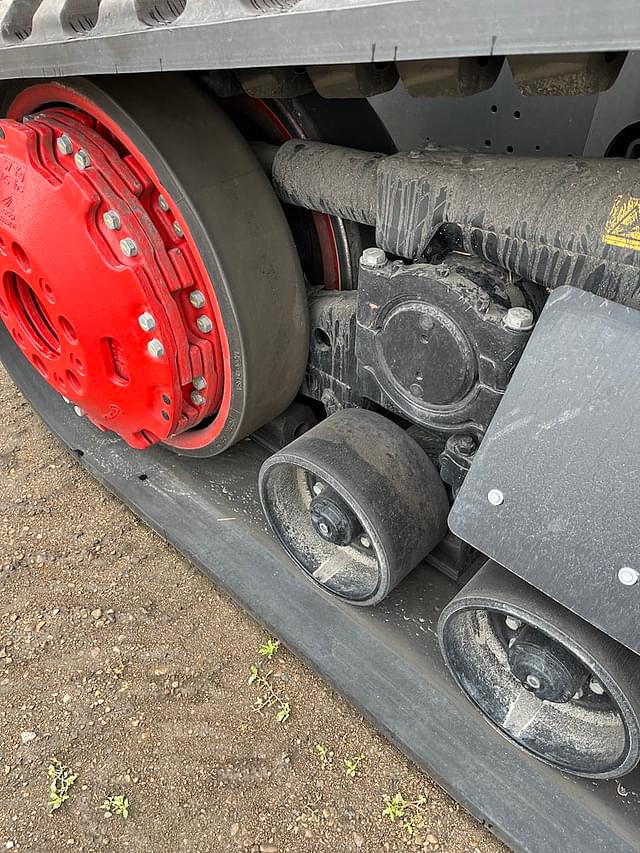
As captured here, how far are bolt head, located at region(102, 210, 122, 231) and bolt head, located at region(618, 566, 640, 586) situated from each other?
2.85ft

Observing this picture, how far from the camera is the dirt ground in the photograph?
111 centimetres

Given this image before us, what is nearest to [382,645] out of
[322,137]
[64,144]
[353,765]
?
[353,765]

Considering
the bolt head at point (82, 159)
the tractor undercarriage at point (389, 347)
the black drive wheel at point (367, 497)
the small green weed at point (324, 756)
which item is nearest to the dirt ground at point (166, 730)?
the small green weed at point (324, 756)

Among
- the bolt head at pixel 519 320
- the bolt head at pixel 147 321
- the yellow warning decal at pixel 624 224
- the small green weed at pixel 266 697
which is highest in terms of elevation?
the yellow warning decal at pixel 624 224

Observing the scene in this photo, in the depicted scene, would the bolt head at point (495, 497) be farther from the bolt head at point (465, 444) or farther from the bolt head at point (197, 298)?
the bolt head at point (197, 298)

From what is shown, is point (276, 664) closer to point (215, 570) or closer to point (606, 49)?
point (215, 570)

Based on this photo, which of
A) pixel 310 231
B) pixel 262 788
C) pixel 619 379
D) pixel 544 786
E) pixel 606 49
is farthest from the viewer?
pixel 310 231

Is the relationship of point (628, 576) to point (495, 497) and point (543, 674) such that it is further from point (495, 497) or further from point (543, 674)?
point (543, 674)

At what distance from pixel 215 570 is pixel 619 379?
878 mm

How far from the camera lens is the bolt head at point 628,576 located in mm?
741

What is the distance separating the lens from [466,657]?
1093 millimetres

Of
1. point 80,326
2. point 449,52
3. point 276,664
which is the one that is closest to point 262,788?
point 276,664

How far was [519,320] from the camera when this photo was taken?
895mm

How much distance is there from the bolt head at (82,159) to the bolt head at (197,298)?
25cm
